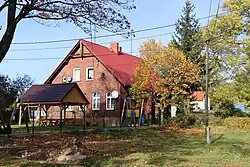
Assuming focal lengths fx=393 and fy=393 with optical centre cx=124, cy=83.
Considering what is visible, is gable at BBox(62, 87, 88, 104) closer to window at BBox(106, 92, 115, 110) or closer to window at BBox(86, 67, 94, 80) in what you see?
window at BBox(106, 92, 115, 110)

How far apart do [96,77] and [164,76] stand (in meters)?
8.66

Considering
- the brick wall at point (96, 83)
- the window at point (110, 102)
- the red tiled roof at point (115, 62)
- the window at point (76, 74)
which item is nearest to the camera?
the brick wall at point (96, 83)

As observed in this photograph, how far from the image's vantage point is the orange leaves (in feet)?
114

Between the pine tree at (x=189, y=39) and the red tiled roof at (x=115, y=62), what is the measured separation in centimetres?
571

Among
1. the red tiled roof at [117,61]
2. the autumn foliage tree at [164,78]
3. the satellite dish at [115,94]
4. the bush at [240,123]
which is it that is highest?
the red tiled roof at [117,61]

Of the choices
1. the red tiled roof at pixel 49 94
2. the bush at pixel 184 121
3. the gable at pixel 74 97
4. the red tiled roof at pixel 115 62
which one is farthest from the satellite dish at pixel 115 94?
the red tiled roof at pixel 49 94

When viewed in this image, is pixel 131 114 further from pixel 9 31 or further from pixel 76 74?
pixel 9 31

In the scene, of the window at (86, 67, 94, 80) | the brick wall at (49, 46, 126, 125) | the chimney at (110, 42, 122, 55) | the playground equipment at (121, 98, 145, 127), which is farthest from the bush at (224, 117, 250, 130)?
the chimney at (110, 42, 122, 55)

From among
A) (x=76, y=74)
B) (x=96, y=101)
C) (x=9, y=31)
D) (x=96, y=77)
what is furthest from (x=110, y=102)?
(x=9, y=31)

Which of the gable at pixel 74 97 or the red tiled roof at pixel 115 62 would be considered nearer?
the gable at pixel 74 97

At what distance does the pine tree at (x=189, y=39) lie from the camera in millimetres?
42812

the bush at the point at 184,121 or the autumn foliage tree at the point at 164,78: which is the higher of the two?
the autumn foliage tree at the point at 164,78

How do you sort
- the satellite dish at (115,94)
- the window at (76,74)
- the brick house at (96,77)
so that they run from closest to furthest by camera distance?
the satellite dish at (115,94) → the brick house at (96,77) → the window at (76,74)

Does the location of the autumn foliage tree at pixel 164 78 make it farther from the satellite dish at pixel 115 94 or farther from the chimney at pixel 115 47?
the chimney at pixel 115 47
